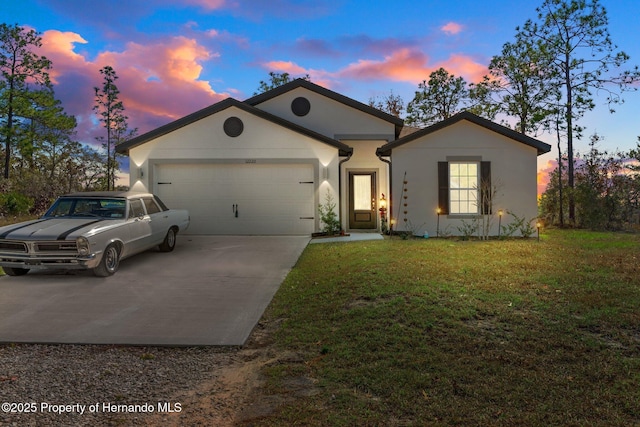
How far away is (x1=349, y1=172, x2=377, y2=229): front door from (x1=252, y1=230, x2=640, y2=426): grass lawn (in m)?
7.30

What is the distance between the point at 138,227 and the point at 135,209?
448mm

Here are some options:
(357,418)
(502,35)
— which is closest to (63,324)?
(357,418)

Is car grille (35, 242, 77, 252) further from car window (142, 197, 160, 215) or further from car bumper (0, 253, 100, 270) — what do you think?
car window (142, 197, 160, 215)

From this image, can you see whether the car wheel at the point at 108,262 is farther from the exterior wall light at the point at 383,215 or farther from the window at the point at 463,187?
the window at the point at 463,187

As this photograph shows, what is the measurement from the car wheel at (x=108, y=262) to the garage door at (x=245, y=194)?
5780mm

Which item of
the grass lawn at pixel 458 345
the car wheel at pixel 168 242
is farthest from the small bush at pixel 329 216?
the grass lawn at pixel 458 345

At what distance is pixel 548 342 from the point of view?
4211mm

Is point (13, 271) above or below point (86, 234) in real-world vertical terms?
below

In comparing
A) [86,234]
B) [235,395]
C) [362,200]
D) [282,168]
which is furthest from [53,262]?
[362,200]

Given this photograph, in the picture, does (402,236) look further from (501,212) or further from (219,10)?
(219,10)

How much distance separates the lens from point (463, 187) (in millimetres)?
13586

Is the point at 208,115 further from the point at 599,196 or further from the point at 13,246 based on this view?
the point at 599,196

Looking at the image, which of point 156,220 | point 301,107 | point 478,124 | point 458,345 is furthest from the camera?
point 301,107

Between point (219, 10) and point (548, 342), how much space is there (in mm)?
11565
